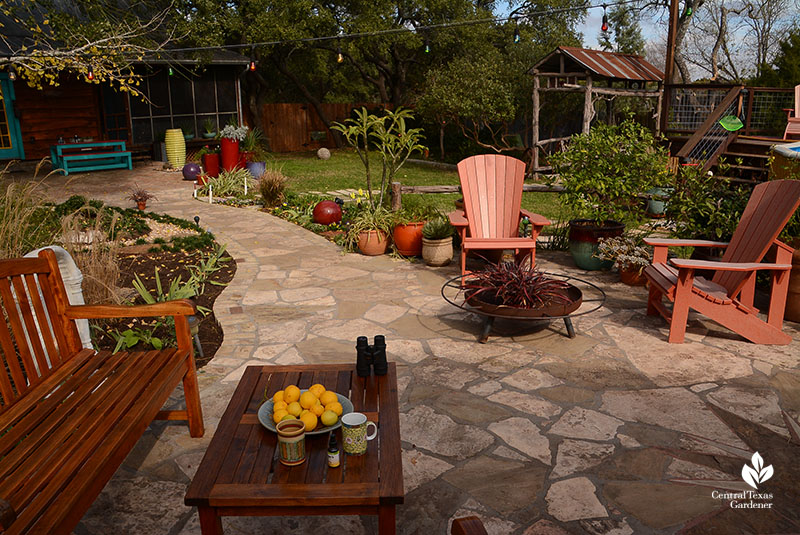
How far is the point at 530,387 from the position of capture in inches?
135

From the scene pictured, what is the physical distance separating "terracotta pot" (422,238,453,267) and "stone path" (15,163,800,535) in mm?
422

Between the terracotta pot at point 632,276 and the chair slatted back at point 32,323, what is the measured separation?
4.12 metres

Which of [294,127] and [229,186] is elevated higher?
[294,127]

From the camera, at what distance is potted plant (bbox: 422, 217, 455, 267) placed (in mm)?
5816

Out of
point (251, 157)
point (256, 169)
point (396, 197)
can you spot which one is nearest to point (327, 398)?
point (396, 197)

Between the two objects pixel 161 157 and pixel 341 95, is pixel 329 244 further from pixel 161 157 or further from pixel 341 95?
pixel 341 95

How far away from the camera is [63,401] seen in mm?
2428

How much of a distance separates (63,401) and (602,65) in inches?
499

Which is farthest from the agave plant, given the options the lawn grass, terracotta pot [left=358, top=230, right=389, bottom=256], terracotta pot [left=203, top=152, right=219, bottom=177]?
terracotta pot [left=203, top=152, right=219, bottom=177]

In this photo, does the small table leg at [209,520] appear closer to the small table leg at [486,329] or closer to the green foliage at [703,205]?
the small table leg at [486,329]

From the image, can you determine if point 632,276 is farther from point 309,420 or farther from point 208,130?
point 208,130

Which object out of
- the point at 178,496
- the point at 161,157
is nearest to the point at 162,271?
the point at 178,496

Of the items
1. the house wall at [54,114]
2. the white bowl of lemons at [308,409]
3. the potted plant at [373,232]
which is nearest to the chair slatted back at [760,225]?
the white bowl of lemons at [308,409]

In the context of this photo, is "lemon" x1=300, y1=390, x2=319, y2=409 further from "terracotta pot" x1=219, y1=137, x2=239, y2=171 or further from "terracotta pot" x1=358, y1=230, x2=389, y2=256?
"terracotta pot" x1=219, y1=137, x2=239, y2=171
